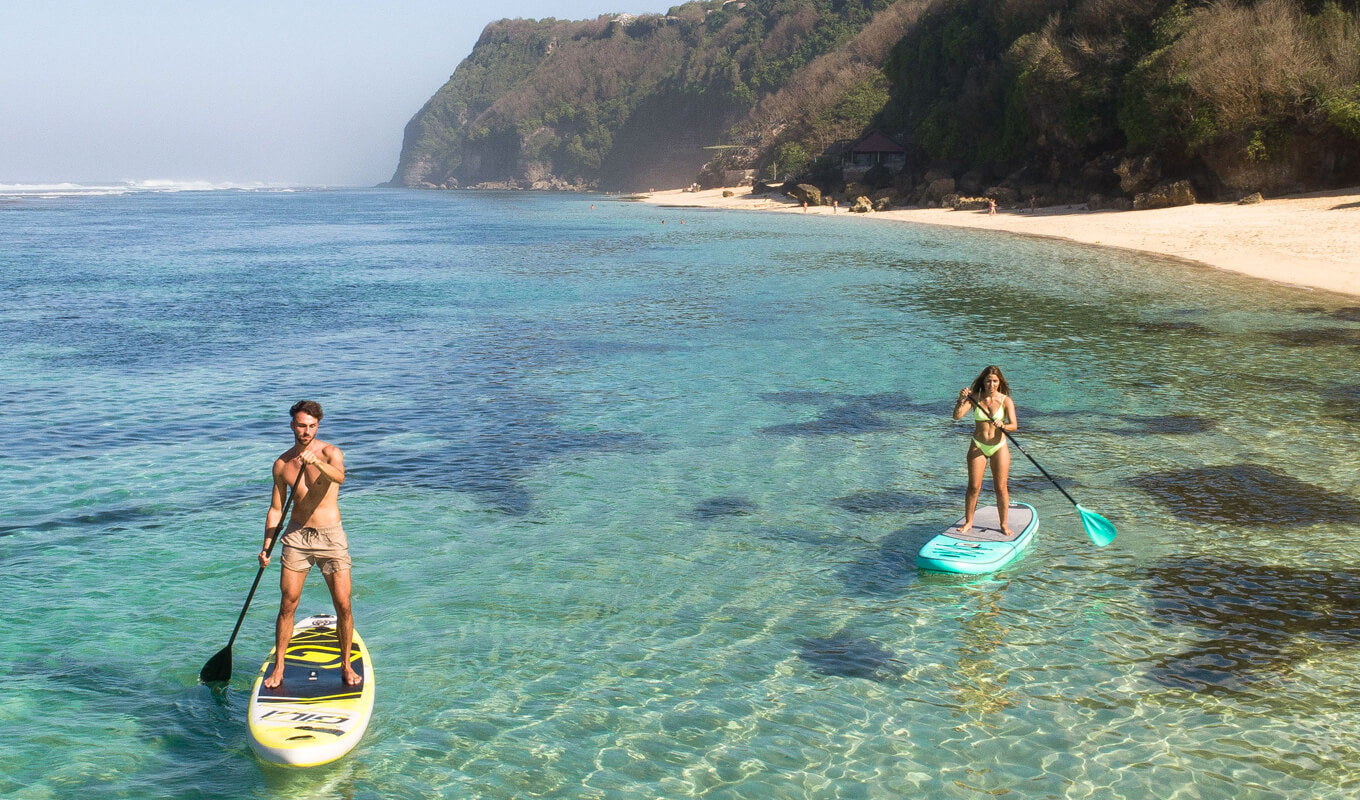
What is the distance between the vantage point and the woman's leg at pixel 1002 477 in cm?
1052

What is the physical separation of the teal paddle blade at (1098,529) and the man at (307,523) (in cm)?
761

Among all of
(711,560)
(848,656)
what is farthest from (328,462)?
(711,560)

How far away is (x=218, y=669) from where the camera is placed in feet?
27.0

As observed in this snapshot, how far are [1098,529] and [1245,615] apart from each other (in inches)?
69.0

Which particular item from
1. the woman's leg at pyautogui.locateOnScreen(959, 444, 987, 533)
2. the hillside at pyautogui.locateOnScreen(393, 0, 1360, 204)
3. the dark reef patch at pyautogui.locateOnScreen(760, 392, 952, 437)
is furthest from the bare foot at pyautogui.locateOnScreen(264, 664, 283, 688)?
the hillside at pyautogui.locateOnScreen(393, 0, 1360, 204)

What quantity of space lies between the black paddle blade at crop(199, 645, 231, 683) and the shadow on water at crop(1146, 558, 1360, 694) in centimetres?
770

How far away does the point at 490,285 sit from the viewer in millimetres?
37594

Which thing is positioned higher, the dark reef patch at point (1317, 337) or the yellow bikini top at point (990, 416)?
the yellow bikini top at point (990, 416)

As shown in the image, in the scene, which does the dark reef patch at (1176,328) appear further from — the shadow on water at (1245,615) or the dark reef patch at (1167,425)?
the shadow on water at (1245,615)

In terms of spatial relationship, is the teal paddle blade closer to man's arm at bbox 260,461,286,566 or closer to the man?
the man

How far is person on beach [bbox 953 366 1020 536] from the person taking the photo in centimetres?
1020

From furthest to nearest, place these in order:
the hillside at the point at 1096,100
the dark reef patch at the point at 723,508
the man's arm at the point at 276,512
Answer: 1. the hillside at the point at 1096,100
2. the dark reef patch at the point at 723,508
3. the man's arm at the point at 276,512

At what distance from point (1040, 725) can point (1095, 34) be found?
5712 cm

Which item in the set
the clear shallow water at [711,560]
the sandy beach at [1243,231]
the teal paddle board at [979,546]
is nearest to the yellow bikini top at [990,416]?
the teal paddle board at [979,546]
